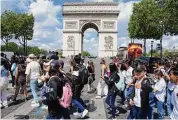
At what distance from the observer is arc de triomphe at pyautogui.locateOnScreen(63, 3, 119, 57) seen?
92.5 metres

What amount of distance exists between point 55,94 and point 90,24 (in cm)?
9174

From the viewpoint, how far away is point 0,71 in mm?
11922

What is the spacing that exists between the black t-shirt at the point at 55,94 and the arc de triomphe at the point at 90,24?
84.4 metres

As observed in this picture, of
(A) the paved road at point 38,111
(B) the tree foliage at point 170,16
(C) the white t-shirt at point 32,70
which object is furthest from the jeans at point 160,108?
(B) the tree foliage at point 170,16

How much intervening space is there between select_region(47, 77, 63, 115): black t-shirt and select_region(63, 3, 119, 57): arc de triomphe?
8441cm

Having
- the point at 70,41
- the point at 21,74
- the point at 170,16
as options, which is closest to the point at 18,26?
the point at 70,41

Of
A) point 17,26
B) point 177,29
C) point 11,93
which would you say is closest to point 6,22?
point 17,26

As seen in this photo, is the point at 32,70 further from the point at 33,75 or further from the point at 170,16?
the point at 170,16

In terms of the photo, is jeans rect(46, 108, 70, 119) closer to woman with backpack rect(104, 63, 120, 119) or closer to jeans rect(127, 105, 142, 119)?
jeans rect(127, 105, 142, 119)

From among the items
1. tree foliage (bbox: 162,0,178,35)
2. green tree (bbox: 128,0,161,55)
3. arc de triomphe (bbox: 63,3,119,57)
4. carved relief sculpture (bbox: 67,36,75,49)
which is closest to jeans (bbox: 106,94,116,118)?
tree foliage (bbox: 162,0,178,35)

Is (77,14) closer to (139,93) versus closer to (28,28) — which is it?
(28,28)

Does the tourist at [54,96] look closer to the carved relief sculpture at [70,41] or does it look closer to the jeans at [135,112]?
the jeans at [135,112]

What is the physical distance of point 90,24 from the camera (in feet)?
322

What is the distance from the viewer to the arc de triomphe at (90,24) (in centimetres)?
9250
